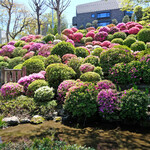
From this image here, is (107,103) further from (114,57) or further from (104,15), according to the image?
(104,15)

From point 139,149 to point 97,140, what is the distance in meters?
1.08

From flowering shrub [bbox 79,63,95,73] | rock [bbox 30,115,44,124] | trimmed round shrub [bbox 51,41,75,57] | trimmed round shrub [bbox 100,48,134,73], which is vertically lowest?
rock [bbox 30,115,44,124]

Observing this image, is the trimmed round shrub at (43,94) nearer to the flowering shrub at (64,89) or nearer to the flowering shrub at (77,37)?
the flowering shrub at (64,89)

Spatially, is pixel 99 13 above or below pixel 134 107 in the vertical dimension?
above

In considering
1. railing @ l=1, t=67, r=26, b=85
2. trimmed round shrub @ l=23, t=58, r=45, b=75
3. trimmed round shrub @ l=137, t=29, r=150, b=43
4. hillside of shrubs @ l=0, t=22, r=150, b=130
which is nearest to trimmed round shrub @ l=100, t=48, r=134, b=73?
hillside of shrubs @ l=0, t=22, r=150, b=130

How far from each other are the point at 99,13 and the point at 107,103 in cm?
4554

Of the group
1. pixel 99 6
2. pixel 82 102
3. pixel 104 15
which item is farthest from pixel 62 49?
pixel 99 6

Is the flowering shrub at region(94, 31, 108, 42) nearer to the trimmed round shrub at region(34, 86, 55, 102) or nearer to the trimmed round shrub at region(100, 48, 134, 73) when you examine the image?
the trimmed round shrub at region(100, 48, 134, 73)

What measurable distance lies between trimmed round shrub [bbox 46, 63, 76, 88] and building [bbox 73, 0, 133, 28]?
3932 centimetres

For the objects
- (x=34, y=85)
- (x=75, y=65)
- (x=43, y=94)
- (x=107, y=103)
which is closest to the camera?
(x=107, y=103)

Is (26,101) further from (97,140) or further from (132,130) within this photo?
(132,130)

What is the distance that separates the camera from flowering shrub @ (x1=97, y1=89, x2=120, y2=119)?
5.88 meters

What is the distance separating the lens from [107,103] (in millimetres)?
5953

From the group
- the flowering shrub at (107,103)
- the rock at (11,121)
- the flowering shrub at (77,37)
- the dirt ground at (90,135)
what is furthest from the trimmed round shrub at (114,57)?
the flowering shrub at (77,37)
